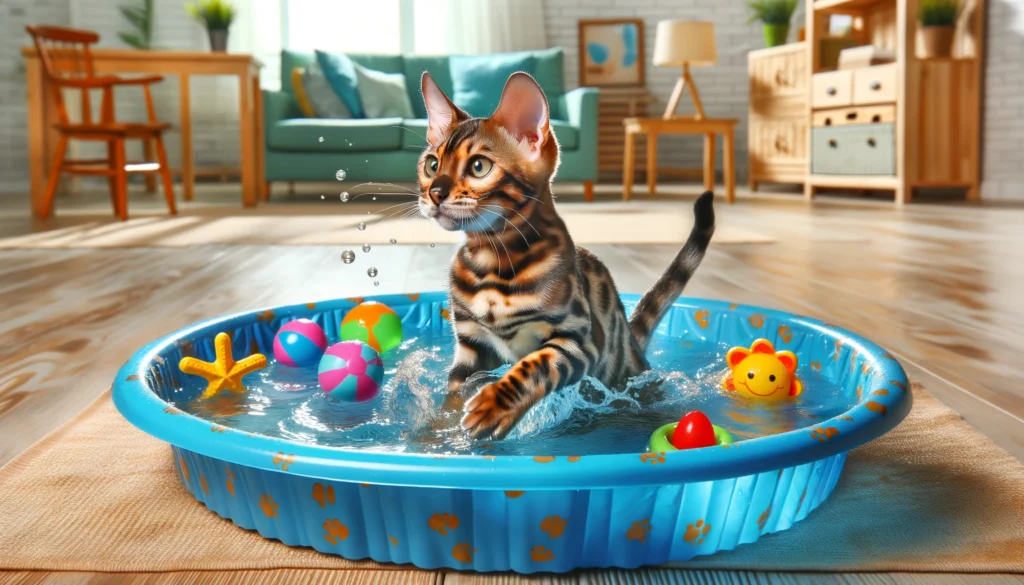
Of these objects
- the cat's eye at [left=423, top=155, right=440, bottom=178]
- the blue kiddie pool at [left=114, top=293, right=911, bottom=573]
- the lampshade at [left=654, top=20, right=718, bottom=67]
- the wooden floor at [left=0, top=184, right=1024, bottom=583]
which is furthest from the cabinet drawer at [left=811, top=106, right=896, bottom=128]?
the cat's eye at [left=423, top=155, right=440, bottom=178]

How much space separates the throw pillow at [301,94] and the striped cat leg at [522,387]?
5033 mm

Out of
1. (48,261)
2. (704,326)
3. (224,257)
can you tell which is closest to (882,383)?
(704,326)

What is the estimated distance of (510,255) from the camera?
1.16m

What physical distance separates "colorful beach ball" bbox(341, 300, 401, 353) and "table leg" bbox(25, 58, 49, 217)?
3.58 meters

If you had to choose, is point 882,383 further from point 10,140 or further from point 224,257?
point 10,140

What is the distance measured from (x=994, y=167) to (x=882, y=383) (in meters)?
5.22

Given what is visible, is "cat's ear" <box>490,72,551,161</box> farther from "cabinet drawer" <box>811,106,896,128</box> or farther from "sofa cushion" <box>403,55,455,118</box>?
"sofa cushion" <box>403,55,455,118</box>

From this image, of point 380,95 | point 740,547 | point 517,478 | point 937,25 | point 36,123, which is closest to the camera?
point 517,478

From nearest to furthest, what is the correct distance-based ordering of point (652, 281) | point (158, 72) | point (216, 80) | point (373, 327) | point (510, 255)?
point (510, 255) < point (373, 327) < point (652, 281) < point (158, 72) < point (216, 80)

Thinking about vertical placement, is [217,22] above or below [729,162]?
above

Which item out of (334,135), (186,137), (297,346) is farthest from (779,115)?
(297,346)

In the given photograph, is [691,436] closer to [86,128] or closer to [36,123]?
[86,128]

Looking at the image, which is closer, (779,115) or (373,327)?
(373,327)

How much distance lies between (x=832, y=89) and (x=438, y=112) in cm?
510
